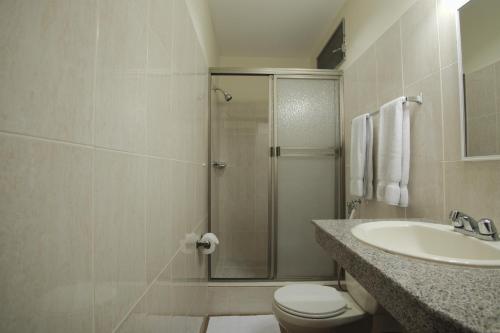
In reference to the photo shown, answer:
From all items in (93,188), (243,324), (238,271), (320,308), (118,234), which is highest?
(93,188)

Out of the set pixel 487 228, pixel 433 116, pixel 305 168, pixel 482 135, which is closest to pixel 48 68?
pixel 487 228

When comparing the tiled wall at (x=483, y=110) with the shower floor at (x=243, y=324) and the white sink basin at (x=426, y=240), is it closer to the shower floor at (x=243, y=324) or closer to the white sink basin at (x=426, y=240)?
the white sink basin at (x=426, y=240)

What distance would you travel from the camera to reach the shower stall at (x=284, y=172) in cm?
194

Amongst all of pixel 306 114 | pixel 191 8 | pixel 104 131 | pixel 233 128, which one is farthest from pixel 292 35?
pixel 104 131

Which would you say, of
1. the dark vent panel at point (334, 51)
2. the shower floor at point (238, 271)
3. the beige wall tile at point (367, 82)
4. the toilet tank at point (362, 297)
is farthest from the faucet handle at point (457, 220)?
the dark vent panel at point (334, 51)

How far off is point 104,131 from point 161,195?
0.37m

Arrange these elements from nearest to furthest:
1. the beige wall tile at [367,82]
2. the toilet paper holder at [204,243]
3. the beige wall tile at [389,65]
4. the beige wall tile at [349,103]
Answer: the beige wall tile at [389,65]
the toilet paper holder at [204,243]
the beige wall tile at [367,82]
the beige wall tile at [349,103]

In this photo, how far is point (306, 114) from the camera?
1.98 metres

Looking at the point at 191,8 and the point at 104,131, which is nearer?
the point at 104,131

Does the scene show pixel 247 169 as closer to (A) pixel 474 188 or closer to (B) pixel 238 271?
(B) pixel 238 271

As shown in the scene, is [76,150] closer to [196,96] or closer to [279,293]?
[196,96]

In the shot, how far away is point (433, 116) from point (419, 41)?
0.37 m

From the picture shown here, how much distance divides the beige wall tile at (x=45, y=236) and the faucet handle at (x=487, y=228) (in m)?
0.99

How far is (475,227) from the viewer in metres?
0.71
